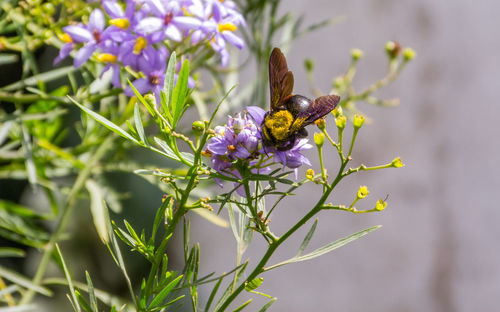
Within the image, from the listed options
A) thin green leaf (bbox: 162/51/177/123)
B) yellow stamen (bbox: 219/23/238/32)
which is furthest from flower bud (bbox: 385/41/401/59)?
thin green leaf (bbox: 162/51/177/123)

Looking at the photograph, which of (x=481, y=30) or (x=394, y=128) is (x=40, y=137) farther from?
(x=481, y=30)

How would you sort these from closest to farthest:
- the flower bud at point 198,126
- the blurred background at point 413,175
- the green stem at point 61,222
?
1. the flower bud at point 198,126
2. the green stem at point 61,222
3. the blurred background at point 413,175

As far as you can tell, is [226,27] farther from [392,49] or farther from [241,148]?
[392,49]

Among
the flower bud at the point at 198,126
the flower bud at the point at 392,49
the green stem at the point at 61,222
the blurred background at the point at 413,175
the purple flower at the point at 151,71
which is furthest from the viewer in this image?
the blurred background at the point at 413,175

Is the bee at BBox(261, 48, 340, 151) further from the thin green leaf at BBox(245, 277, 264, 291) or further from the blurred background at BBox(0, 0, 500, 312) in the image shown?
the blurred background at BBox(0, 0, 500, 312)

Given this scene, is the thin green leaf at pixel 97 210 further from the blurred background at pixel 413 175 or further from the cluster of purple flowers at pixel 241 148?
the blurred background at pixel 413 175

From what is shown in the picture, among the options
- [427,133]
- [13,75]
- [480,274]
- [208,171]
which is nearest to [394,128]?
[427,133]

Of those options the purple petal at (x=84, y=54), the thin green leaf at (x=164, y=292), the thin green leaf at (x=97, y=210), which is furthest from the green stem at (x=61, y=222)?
the thin green leaf at (x=164, y=292)
